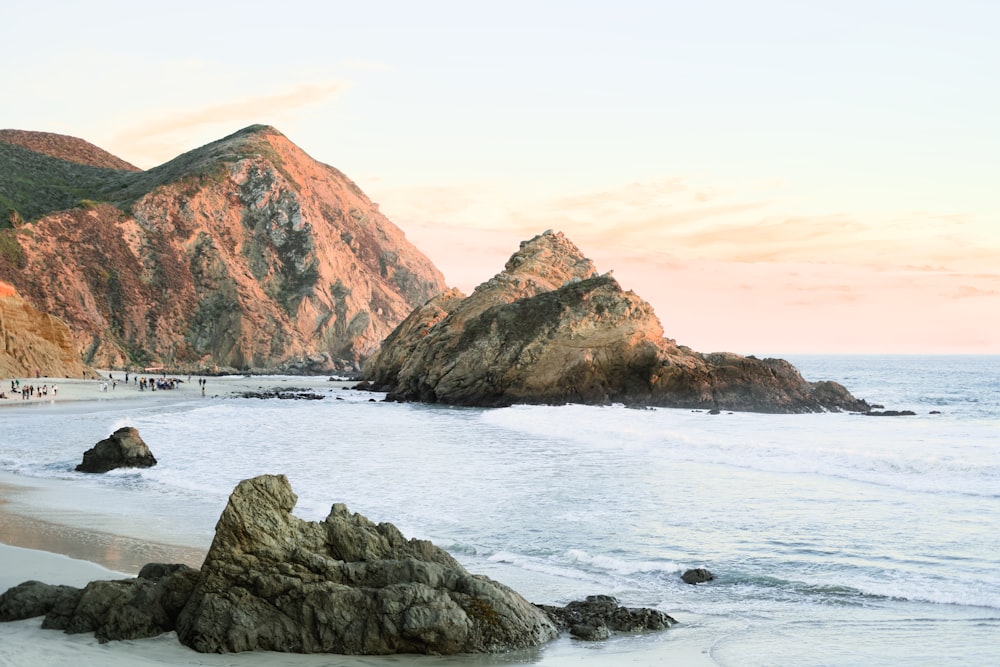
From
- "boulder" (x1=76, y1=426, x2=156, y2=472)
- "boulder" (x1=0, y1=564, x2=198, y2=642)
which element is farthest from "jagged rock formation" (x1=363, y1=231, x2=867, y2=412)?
"boulder" (x1=0, y1=564, x2=198, y2=642)

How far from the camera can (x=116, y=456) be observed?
20.0 meters

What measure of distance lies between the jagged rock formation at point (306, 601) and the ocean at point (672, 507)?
0.68 m

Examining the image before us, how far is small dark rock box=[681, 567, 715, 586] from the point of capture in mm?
9914

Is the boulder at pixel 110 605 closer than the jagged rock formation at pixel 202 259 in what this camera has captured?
Yes

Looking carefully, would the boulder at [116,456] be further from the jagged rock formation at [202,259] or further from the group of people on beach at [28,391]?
the jagged rock formation at [202,259]

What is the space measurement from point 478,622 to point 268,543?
1.81 metres

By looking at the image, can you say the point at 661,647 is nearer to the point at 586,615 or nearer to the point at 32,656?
the point at 586,615

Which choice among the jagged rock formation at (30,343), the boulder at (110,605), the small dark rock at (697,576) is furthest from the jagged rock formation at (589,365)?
the boulder at (110,605)

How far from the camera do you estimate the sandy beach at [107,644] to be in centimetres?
682

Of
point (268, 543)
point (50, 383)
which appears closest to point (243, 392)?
point (50, 383)

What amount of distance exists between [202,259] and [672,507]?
108m

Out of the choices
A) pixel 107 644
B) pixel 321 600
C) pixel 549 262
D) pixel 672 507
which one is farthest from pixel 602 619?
pixel 549 262

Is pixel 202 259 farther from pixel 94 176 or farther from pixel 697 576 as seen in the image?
pixel 697 576

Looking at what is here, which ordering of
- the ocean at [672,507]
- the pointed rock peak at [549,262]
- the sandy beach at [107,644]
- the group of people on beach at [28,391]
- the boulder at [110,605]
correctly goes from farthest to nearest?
the pointed rock peak at [549,262], the group of people on beach at [28,391], the ocean at [672,507], the boulder at [110,605], the sandy beach at [107,644]
